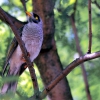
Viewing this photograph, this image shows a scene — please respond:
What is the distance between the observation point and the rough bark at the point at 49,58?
330cm

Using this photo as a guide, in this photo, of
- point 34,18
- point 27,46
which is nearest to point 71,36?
point 34,18

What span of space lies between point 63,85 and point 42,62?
331 mm

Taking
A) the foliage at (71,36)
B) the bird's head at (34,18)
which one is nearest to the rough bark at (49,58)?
the bird's head at (34,18)

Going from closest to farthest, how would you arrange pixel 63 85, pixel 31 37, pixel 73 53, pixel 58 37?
1. pixel 63 85
2. pixel 31 37
3. pixel 58 37
4. pixel 73 53

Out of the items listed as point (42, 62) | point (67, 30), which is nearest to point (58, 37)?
point (67, 30)

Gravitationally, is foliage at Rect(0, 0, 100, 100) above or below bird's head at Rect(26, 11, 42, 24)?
below

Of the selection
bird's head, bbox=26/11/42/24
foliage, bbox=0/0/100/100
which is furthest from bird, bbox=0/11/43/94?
foliage, bbox=0/0/100/100

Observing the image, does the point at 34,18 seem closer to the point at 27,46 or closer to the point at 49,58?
the point at 27,46

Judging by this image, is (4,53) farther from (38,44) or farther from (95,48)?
(95,48)

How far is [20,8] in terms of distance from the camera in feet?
13.7

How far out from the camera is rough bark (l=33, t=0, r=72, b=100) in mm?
3301

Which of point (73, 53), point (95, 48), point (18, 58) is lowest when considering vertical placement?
point (73, 53)

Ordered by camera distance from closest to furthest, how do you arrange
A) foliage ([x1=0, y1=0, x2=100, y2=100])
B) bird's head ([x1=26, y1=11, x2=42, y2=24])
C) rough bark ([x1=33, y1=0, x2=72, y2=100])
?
rough bark ([x1=33, y1=0, x2=72, y2=100]) < foliage ([x1=0, y1=0, x2=100, y2=100]) < bird's head ([x1=26, y1=11, x2=42, y2=24])

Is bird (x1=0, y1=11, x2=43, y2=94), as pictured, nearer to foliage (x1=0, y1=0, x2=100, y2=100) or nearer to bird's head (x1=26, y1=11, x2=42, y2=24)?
bird's head (x1=26, y1=11, x2=42, y2=24)
